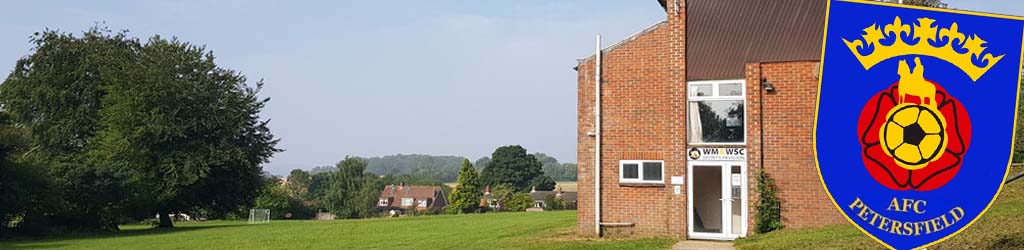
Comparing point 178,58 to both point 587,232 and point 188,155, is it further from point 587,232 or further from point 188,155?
point 587,232

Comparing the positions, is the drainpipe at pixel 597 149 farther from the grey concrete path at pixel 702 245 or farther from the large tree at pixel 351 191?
the large tree at pixel 351 191

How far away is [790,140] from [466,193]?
193 ft

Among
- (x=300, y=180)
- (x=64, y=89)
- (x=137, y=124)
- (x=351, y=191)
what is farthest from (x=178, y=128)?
(x=300, y=180)

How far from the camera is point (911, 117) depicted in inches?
268

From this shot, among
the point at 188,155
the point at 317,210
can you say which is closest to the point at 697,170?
the point at 188,155

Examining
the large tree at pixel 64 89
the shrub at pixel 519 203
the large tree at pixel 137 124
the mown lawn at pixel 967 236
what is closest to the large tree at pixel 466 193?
the shrub at pixel 519 203

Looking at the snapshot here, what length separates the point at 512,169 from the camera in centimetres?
10956

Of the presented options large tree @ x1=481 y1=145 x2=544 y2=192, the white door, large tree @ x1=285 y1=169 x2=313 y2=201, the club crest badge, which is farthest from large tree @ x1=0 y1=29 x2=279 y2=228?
large tree @ x1=285 y1=169 x2=313 y2=201

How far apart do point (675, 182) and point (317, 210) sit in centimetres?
8270

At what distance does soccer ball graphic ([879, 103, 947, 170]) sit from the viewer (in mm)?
6754

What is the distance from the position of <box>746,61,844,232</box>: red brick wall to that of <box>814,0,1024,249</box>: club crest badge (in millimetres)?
10022

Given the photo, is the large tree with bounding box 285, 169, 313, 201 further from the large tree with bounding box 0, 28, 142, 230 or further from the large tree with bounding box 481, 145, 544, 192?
the large tree with bounding box 0, 28, 142, 230

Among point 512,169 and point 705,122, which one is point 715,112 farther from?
point 512,169

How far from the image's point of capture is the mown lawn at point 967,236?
412 inches
